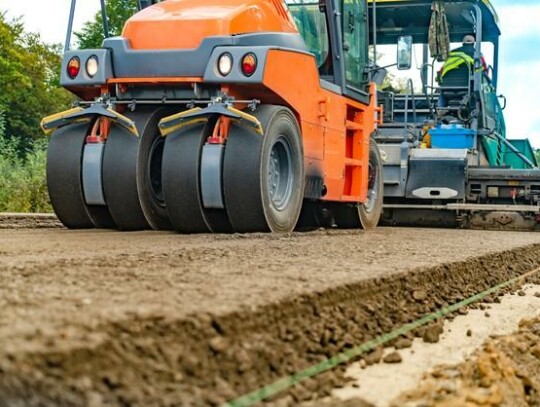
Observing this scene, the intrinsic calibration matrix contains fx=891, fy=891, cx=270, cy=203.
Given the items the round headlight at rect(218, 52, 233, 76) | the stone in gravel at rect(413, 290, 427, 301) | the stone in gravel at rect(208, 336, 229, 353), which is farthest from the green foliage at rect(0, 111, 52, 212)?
the stone in gravel at rect(208, 336, 229, 353)

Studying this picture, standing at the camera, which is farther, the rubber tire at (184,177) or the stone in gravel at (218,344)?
the rubber tire at (184,177)

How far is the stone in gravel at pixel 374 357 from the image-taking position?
2779 millimetres

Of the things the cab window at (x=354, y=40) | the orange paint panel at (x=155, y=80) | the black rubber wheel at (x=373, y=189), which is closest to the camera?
the orange paint panel at (x=155, y=80)

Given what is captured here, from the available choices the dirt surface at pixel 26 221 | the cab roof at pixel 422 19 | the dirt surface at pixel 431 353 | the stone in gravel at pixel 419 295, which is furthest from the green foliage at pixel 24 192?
the stone in gravel at pixel 419 295

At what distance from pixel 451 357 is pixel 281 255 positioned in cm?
139

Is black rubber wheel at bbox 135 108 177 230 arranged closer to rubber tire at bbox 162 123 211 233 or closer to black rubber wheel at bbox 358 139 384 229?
rubber tire at bbox 162 123 211 233

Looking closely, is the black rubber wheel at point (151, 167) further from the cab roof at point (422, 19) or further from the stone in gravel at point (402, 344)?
the cab roof at point (422, 19)

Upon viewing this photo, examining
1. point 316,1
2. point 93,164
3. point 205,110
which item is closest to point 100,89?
point 93,164

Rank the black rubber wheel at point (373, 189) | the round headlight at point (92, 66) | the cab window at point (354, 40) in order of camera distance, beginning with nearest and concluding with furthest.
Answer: the round headlight at point (92, 66), the cab window at point (354, 40), the black rubber wheel at point (373, 189)

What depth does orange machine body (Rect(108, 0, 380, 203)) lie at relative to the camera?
20.9ft

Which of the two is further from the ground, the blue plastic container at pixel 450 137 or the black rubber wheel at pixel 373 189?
the blue plastic container at pixel 450 137

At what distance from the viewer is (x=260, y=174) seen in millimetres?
5988

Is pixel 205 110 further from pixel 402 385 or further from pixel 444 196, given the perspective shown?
pixel 444 196

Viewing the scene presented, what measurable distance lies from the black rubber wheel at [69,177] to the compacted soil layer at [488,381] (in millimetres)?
4017
